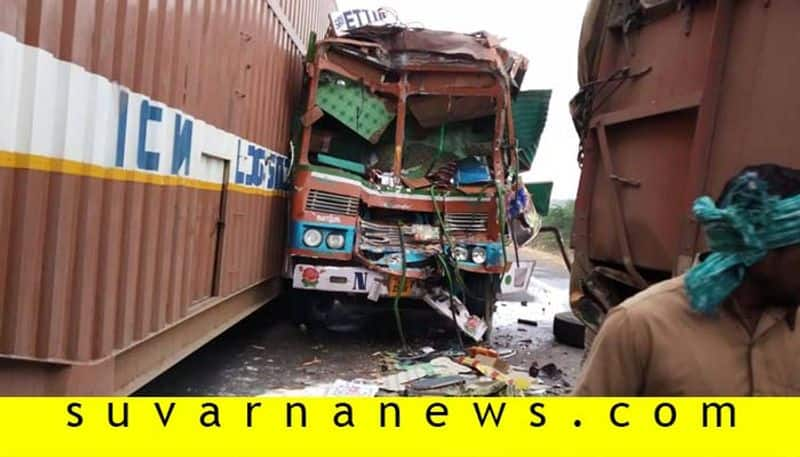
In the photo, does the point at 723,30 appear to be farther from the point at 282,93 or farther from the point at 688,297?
the point at 282,93

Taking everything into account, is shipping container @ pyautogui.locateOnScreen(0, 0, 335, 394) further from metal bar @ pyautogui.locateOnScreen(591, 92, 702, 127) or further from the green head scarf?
metal bar @ pyautogui.locateOnScreen(591, 92, 702, 127)

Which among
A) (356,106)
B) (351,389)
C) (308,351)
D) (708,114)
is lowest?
(308,351)

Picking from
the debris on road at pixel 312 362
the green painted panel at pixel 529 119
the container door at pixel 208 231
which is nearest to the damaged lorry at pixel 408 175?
the debris on road at pixel 312 362

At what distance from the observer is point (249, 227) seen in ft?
17.2

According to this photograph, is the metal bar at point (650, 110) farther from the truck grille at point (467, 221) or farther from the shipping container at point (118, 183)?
the shipping container at point (118, 183)

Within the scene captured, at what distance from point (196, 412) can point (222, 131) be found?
306cm

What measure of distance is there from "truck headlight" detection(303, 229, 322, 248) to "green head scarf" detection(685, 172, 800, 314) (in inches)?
174

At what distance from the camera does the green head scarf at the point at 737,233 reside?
137 centimetres

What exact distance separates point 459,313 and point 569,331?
1.43m

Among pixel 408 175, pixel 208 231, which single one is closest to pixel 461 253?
pixel 408 175

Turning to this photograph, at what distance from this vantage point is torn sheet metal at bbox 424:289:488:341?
6.04 metres

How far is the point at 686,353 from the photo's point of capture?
145 cm

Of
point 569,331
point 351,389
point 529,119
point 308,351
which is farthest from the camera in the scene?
point 529,119

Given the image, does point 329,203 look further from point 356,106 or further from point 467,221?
point 467,221
